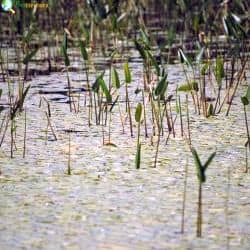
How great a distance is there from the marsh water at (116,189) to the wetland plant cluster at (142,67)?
0.03 m

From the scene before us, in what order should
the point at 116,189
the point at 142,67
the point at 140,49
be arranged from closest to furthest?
the point at 116,189 < the point at 140,49 < the point at 142,67

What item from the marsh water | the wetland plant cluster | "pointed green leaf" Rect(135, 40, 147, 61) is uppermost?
"pointed green leaf" Rect(135, 40, 147, 61)

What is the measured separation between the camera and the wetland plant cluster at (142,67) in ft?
6.03

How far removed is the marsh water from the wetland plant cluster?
0.09ft

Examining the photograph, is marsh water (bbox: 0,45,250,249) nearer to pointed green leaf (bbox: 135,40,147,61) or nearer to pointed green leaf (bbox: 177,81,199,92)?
pointed green leaf (bbox: 177,81,199,92)

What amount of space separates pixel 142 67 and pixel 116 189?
1.43 meters

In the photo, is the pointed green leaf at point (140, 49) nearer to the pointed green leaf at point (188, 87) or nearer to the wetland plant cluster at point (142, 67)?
the wetland plant cluster at point (142, 67)

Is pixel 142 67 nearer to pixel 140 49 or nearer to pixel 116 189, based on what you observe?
pixel 140 49

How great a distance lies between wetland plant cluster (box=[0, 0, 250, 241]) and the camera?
1.84 m

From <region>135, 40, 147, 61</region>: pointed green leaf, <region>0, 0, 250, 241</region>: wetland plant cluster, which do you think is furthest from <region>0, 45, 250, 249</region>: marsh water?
<region>135, 40, 147, 61</region>: pointed green leaf

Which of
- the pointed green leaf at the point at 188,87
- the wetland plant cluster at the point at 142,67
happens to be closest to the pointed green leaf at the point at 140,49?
the wetland plant cluster at the point at 142,67

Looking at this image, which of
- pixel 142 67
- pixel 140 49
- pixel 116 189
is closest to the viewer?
pixel 116 189

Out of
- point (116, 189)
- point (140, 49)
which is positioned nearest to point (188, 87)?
point (140, 49)

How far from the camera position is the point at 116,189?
1378 mm
